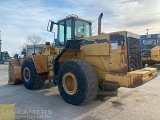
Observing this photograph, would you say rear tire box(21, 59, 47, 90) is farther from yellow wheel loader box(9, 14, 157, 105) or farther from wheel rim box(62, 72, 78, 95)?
wheel rim box(62, 72, 78, 95)

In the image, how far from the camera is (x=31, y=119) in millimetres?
4074

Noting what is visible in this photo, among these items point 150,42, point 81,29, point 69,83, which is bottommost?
point 69,83

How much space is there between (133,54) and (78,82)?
1759mm

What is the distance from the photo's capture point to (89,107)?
4.74 m

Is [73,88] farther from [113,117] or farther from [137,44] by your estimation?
[137,44]

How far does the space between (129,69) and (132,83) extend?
486 mm

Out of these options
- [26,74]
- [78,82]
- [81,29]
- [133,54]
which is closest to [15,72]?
[26,74]

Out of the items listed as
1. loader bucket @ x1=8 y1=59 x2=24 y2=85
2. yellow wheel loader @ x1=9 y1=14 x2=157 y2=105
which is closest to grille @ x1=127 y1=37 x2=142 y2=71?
yellow wheel loader @ x1=9 y1=14 x2=157 y2=105

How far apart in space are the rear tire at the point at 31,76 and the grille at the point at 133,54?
368 cm

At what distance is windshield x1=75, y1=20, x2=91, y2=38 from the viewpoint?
6188mm

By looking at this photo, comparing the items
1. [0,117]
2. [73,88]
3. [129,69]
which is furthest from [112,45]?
[0,117]

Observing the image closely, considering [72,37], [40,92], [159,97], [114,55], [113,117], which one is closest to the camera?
[113,117]

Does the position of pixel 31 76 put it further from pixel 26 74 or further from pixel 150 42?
pixel 150 42

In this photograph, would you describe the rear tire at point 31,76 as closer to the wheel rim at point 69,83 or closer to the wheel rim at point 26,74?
the wheel rim at point 26,74
